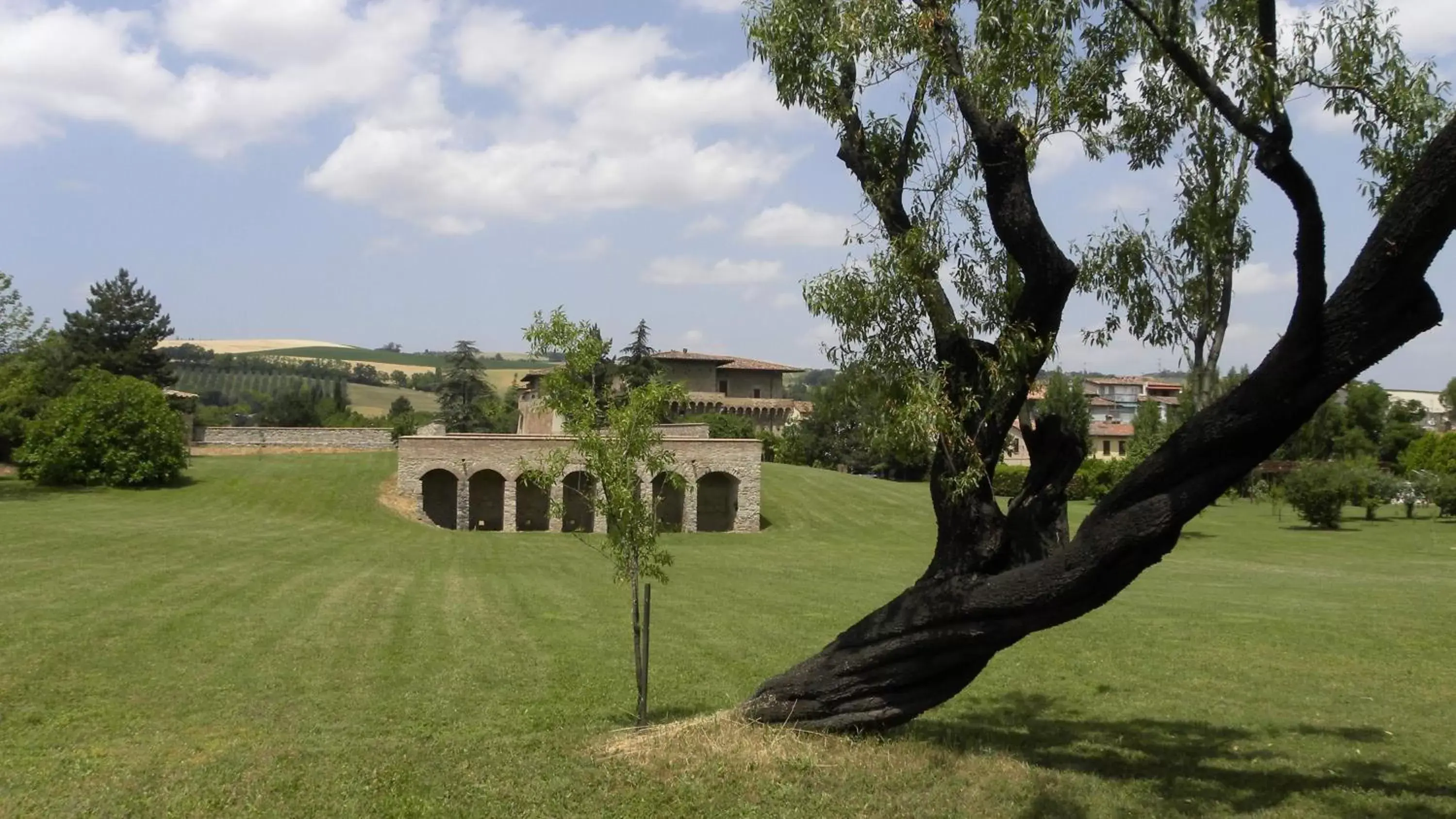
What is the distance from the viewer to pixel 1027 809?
24.2 feet

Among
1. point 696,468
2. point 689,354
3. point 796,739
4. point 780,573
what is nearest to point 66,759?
point 796,739

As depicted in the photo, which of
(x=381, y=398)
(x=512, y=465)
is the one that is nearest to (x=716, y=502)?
(x=512, y=465)

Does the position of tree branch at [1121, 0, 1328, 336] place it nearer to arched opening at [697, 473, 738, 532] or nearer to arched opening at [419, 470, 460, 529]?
arched opening at [697, 473, 738, 532]

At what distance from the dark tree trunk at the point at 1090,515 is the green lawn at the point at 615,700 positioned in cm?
52

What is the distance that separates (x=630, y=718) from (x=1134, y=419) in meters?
68.0

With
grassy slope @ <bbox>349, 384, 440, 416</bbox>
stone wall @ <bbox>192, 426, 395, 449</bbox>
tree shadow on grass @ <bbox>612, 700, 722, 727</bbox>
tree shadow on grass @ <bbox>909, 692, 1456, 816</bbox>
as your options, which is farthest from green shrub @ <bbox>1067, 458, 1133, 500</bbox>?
grassy slope @ <bbox>349, 384, 440, 416</bbox>

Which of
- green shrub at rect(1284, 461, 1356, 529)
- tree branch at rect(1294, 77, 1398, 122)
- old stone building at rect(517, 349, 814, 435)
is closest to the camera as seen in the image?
tree branch at rect(1294, 77, 1398, 122)

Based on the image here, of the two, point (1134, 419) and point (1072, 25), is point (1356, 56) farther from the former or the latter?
point (1134, 419)

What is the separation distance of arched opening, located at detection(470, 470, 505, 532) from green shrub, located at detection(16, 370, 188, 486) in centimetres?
1135

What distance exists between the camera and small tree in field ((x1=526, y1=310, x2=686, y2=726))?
9430mm

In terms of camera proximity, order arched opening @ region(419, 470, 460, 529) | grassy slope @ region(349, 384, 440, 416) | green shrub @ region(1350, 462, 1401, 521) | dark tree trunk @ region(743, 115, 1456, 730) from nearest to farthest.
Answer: dark tree trunk @ region(743, 115, 1456, 730)
arched opening @ region(419, 470, 460, 529)
green shrub @ region(1350, 462, 1401, 521)
grassy slope @ region(349, 384, 440, 416)

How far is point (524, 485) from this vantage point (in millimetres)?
44406

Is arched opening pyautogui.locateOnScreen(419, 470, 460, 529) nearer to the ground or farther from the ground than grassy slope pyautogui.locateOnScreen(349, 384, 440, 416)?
nearer to the ground

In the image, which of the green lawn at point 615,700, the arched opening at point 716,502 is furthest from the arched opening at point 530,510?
the green lawn at point 615,700
